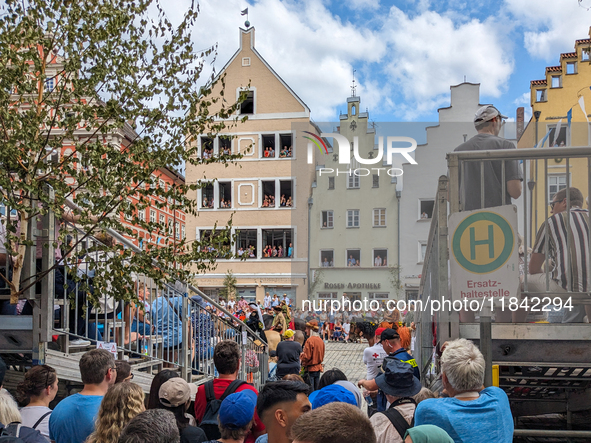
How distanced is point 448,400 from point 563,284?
1.30 m

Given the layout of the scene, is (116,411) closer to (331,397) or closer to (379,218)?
(331,397)

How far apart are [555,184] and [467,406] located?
1.82 metres

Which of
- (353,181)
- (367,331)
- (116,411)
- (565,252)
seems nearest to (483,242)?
(565,252)

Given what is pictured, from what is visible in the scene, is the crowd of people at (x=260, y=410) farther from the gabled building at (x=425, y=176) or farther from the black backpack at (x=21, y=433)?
the gabled building at (x=425, y=176)

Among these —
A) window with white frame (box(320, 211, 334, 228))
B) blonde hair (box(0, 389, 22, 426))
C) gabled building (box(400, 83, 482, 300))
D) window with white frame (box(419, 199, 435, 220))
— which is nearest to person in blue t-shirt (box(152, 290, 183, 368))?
blonde hair (box(0, 389, 22, 426))

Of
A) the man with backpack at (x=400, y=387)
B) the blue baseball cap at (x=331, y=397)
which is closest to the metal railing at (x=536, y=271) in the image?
the man with backpack at (x=400, y=387)

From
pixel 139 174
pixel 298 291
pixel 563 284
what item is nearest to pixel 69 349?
pixel 139 174

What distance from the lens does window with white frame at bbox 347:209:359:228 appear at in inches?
1681

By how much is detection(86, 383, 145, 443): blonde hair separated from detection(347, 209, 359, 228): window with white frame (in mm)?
39300

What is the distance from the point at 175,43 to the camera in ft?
21.7

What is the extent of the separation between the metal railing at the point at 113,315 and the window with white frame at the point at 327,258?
109 ft

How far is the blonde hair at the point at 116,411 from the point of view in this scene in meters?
3.45

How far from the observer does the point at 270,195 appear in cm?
4294

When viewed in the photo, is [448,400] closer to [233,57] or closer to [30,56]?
[30,56]
